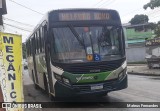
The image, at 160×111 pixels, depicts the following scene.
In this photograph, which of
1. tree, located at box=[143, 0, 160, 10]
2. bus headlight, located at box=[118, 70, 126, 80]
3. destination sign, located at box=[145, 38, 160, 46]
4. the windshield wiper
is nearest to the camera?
the windshield wiper

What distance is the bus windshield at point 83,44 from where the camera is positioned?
34.4 ft

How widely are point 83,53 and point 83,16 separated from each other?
1.27 metres

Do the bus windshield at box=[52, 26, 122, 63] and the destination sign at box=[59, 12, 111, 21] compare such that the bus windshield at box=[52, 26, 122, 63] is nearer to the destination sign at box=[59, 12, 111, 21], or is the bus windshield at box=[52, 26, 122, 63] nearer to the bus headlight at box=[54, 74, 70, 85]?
the destination sign at box=[59, 12, 111, 21]

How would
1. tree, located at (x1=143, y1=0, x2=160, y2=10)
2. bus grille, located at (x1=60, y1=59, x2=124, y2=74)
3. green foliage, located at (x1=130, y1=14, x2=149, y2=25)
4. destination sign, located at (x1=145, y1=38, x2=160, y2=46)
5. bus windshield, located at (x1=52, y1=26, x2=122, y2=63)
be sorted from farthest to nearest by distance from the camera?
green foliage, located at (x1=130, y1=14, x2=149, y2=25), tree, located at (x1=143, y1=0, x2=160, y2=10), destination sign, located at (x1=145, y1=38, x2=160, y2=46), bus windshield, located at (x1=52, y1=26, x2=122, y2=63), bus grille, located at (x1=60, y1=59, x2=124, y2=74)

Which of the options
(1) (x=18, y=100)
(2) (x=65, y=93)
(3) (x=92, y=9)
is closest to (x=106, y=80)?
(2) (x=65, y=93)

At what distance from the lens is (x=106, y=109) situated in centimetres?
1009

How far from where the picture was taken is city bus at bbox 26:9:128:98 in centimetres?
1041

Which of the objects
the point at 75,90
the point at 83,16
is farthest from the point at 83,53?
the point at 83,16

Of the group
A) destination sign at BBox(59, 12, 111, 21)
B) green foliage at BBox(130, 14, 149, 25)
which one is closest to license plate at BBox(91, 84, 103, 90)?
destination sign at BBox(59, 12, 111, 21)

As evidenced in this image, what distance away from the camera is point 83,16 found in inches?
434

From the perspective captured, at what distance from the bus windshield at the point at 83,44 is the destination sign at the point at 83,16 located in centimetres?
32

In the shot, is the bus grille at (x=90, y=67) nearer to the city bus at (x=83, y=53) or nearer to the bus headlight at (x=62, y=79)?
the city bus at (x=83, y=53)

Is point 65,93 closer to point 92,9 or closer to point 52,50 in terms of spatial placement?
point 52,50

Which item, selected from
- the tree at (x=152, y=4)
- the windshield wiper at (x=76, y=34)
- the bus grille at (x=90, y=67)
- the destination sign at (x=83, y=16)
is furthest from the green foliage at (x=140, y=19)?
the windshield wiper at (x=76, y=34)
